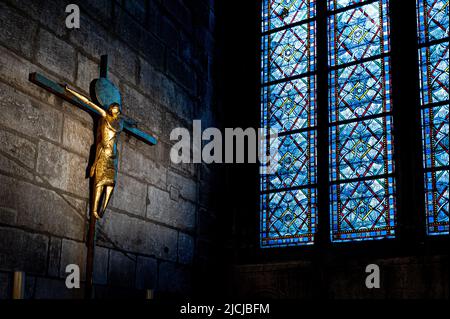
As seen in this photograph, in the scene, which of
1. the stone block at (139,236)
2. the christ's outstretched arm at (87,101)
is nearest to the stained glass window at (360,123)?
the stone block at (139,236)

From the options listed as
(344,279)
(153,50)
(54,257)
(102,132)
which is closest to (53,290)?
(54,257)

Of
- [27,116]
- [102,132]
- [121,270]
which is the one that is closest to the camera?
[27,116]

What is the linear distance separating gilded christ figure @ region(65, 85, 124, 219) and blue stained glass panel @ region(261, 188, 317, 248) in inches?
81.5

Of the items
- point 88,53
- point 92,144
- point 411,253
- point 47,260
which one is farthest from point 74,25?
point 411,253

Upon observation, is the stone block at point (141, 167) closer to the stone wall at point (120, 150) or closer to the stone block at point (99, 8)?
the stone wall at point (120, 150)

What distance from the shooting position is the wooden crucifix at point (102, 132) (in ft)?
15.6

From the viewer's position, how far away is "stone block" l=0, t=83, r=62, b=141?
4.31 m

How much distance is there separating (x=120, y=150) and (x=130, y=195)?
364 mm

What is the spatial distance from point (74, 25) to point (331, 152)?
2.72 meters

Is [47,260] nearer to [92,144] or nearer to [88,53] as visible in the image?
[92,144]

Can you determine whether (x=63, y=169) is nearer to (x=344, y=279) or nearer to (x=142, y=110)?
(x=142, y=110)

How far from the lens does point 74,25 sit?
5.04 m

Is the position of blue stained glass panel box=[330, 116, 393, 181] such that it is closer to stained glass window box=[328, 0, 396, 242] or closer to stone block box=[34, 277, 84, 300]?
stained glass window box=[328, 0, 396, 242]

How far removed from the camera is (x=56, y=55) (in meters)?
4.81
